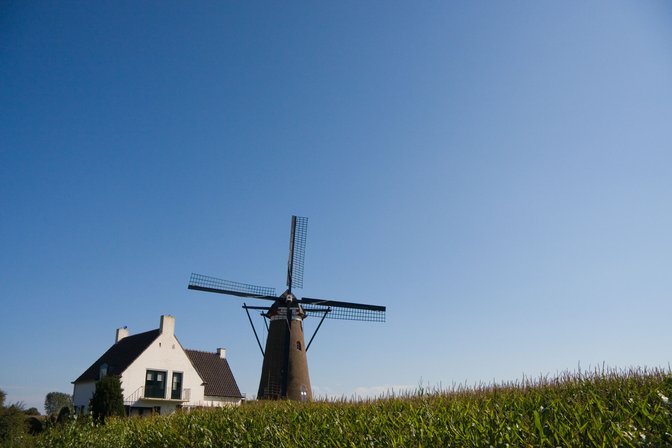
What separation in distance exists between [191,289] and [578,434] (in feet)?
82.0

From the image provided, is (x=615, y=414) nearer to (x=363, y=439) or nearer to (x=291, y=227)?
(x=363, y=439)

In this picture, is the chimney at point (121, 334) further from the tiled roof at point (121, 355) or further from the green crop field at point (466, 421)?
the green crop field at point (466, 421)

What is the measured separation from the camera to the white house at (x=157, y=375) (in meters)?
36.7

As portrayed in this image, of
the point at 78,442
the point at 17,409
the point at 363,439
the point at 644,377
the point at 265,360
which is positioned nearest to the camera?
the point at 363,439

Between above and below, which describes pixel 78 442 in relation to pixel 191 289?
below

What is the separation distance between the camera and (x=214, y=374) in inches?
Answer: 1686

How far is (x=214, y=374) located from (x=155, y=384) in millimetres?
6052

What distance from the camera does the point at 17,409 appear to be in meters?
19.6

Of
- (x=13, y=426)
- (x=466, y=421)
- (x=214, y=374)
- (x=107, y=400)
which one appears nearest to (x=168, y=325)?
(x=214, y=374)

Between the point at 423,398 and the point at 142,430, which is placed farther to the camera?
the point at 142,430

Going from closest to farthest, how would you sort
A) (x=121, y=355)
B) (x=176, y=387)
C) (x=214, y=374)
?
Answer: (x=176, y=387) → (x=121, y=355) → (x=214, y=374)

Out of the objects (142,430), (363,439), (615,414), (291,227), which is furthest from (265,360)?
(615,414)

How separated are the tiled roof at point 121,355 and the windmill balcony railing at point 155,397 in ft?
6.41

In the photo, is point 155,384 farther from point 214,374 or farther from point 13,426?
point 13,426
